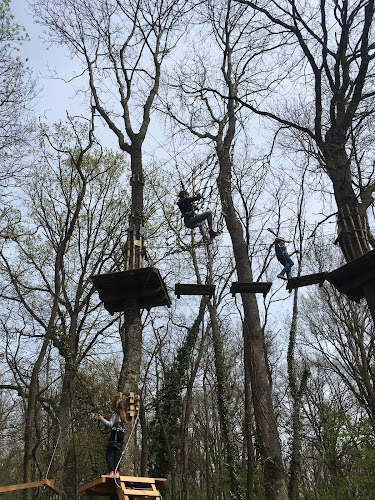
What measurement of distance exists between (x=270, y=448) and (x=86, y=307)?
766 cm

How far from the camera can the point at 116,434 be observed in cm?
585

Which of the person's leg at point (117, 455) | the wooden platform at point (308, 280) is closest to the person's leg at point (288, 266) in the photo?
the wooden platform at point (308, 280)

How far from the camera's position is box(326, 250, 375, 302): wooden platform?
6.98 m

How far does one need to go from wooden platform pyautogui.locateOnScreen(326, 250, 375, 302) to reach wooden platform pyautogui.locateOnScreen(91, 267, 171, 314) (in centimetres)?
305

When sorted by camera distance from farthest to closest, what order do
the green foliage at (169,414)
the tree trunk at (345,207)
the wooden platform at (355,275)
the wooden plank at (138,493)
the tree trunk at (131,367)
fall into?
the green foliage at (169,414) < the tree trunk at (345,207) < the wooden platform at (355,275) < the tree trunk at (131,367) < the wooden plank at (138,493)

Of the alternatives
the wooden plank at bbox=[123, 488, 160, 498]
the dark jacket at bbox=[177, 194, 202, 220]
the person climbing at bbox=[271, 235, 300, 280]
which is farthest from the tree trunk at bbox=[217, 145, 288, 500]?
the wooden plank at bbox=[123, 488, 160, 498]

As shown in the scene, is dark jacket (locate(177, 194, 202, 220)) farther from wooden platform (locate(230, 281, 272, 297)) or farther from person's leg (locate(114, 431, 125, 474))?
Result: person's leg (locate(114, 431, 125, 474))

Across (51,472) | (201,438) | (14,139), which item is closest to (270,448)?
(51,472)

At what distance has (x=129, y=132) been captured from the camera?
10.6 m

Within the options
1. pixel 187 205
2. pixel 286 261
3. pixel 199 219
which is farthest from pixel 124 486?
pixel 286 261

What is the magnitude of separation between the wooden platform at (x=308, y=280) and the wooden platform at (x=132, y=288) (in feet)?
8.21

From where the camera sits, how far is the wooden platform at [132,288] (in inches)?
291

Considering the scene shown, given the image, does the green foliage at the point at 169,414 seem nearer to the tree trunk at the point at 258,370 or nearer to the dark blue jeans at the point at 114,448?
the tree trunk at the point at 258,370

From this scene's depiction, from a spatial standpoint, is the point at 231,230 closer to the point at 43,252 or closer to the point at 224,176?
the point at 224,176
